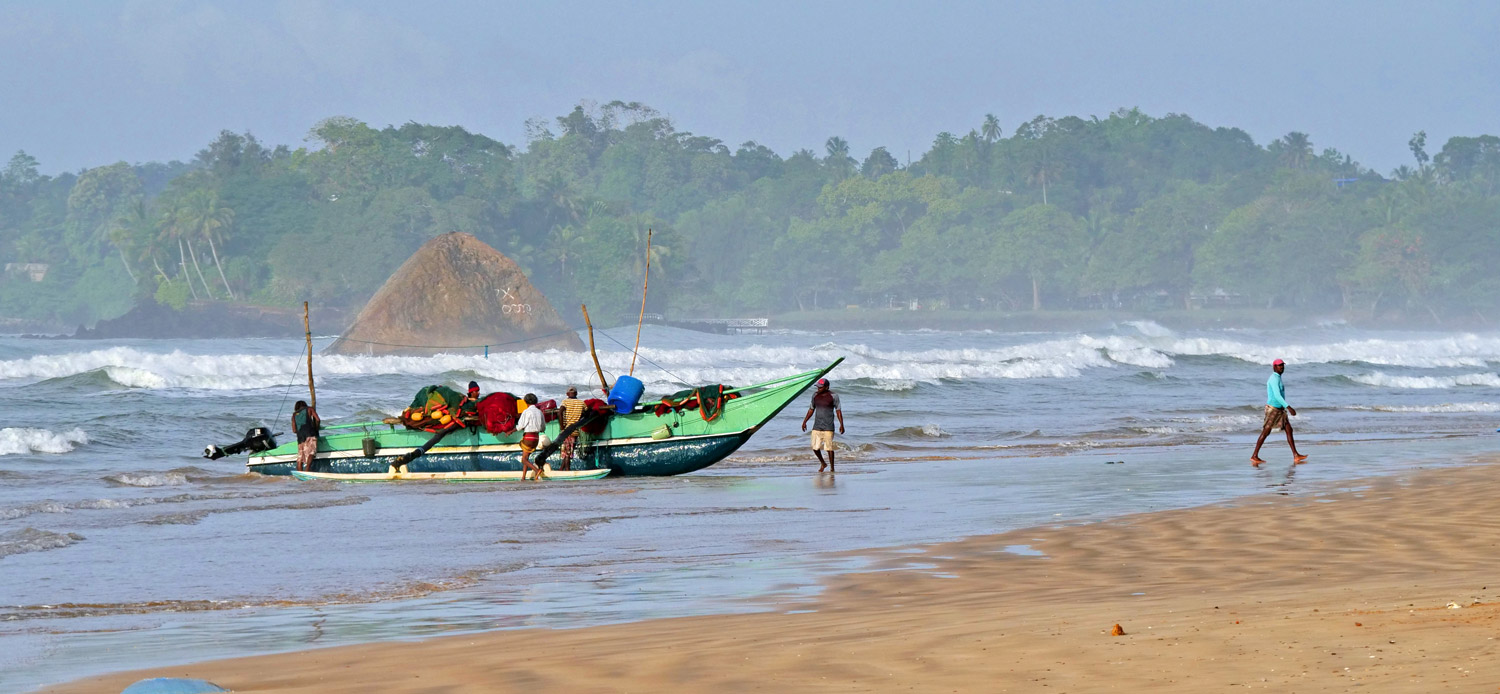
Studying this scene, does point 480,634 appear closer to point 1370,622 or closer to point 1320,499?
point 1370,622

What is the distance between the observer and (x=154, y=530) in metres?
14.6

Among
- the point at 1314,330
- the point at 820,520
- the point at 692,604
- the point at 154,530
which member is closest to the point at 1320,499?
the point at 820,520

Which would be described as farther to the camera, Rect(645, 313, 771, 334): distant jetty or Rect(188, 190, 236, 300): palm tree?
Rect(645, 313, 771, 334): distant jetty

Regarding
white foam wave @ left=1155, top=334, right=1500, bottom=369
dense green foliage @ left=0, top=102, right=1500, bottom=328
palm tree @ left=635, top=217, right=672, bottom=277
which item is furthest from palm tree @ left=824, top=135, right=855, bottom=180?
white foam wave @ left=1155, top=334, right=1500, bottom=369

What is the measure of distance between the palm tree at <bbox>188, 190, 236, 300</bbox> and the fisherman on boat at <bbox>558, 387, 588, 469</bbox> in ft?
303

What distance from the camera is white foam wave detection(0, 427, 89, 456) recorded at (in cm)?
2434

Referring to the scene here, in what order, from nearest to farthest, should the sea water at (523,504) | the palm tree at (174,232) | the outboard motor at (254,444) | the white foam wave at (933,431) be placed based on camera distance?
the sea water at (523,504)
the outboard motor at (254,444)
the white foam wave at (933,431)
the palm tree at (174,232)

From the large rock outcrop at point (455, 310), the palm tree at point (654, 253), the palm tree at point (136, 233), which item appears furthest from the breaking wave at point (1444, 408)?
the palm tree at point (136, 233)

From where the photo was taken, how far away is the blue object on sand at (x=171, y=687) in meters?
6.45

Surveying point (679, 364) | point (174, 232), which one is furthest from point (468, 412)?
point (174, 232)

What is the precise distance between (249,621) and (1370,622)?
20.5 feet

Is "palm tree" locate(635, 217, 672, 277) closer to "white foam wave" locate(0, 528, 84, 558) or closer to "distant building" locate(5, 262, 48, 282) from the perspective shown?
"distant building" locate(5, 262, 48, 282)

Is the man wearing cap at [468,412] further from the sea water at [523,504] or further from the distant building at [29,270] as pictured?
the distant building at [29,270]

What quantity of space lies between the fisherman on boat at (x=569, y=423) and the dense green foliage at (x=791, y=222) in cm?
8908
